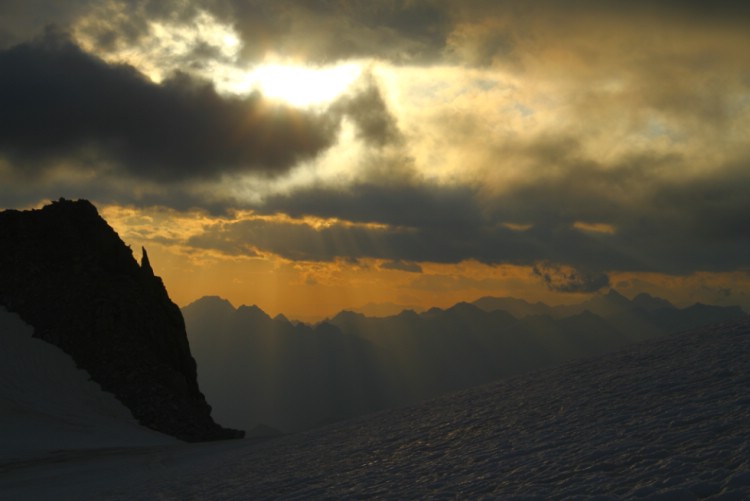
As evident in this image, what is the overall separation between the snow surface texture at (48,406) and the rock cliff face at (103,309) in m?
0.90

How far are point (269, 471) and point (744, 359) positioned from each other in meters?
15.9

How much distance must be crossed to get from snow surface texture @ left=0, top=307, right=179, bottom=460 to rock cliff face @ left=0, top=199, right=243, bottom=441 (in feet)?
2.96

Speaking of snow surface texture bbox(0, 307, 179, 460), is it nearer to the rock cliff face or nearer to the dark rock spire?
the rock cliff face

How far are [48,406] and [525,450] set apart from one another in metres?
34.6

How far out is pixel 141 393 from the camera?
43.6m

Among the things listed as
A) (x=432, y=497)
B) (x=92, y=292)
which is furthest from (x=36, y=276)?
(x=432, y=497)

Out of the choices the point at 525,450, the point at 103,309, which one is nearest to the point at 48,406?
the point at 103,309

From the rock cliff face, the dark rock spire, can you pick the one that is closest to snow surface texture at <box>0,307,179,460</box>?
the rock cliff face

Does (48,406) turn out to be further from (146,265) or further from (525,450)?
(525,450)

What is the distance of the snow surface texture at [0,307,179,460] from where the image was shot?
117 ft

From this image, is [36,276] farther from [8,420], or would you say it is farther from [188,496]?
[188,496]

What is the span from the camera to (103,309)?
4784cm

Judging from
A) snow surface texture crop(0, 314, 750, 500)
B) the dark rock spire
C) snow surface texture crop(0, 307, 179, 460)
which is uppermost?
the dark rock spire

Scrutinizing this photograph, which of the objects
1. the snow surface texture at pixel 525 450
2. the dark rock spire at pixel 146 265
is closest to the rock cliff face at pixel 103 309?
the dark rock spire at pixel 146 265
